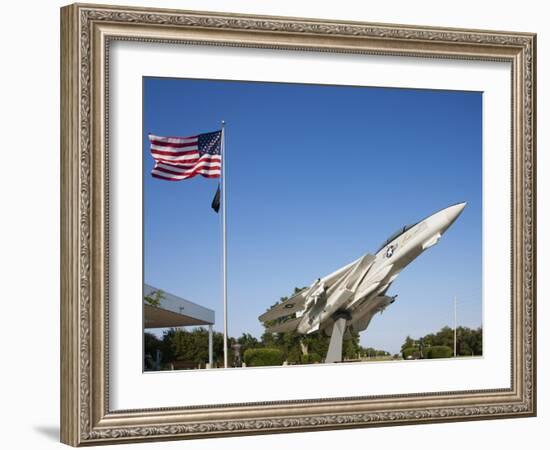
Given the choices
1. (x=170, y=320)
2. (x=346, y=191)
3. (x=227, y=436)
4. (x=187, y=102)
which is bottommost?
(x=227, y=436)

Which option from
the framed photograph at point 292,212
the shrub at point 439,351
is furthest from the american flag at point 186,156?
the shrub at point 439,351

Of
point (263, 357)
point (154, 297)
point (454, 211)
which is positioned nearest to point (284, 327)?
point (263, 357)

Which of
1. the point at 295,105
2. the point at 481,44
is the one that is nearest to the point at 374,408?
the point at 295,105

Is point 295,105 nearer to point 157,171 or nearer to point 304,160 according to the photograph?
point 304,160

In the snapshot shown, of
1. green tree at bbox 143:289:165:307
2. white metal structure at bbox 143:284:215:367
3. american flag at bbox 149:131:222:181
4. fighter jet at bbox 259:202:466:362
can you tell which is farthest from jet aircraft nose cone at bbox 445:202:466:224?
green tree at bbox 143:289:165:307

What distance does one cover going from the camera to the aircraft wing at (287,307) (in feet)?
34.4

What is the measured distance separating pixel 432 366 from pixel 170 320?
2552 mm

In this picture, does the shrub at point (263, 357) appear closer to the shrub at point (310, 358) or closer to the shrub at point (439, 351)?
the shrub at point (310, 358)

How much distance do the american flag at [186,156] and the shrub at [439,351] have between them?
8.38 feet

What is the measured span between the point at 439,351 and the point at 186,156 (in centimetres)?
300

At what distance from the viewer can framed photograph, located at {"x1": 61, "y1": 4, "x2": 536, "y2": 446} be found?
9.77 m

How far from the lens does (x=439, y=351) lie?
11.1m

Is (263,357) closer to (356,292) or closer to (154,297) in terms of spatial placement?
(356,292)

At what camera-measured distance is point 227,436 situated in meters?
10.2
